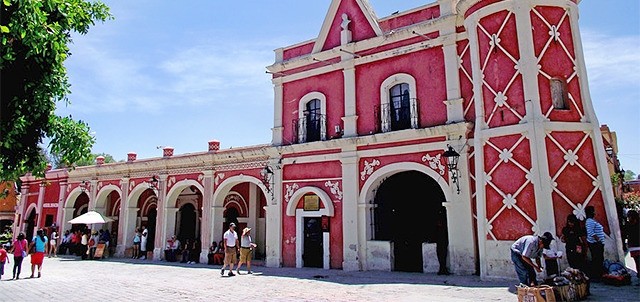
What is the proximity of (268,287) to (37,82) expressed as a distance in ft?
22.8

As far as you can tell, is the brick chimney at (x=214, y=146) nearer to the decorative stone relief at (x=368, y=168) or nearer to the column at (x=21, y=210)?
the decorative stone relief at (x=368, y=168)

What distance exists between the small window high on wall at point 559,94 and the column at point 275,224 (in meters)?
9.28

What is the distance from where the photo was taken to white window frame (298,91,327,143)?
15443mm

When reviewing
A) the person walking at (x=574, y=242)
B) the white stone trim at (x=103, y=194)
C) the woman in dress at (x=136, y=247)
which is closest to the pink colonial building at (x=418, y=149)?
the person walking at (x=574, y=242)

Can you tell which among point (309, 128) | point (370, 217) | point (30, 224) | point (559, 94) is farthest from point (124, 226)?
point (559, 94)

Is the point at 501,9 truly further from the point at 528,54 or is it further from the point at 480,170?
the point at 480,170

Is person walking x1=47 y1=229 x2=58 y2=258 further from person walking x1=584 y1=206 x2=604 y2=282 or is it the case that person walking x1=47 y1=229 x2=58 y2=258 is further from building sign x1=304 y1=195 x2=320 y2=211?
person walking x1=584 y1=206 x2=604 y2=282

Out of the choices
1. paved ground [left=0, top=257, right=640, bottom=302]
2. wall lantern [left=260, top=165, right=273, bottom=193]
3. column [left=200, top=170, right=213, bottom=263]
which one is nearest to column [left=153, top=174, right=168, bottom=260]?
column [left=200, top=170, right=213, bottom=263]

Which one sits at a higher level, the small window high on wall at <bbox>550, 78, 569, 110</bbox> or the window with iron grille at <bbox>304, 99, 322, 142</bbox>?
the window with iron grille at <bbox>304, 99, 322, 142</bbox>

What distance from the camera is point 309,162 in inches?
608

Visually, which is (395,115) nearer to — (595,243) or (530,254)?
(595,243)

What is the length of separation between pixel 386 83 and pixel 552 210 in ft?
20.9

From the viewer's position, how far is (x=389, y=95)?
14234mm

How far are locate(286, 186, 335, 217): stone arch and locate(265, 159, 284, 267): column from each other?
48 centimetres
